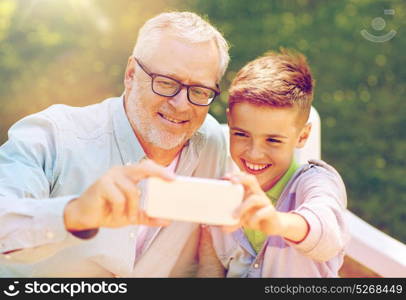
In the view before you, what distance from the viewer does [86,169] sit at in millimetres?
1760

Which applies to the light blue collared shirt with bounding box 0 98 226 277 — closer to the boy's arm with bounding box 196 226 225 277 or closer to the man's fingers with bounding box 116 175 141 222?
the boy's arm with bounding box 196 226 225 277

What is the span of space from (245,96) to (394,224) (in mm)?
2579

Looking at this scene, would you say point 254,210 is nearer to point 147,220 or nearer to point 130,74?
point 147,220

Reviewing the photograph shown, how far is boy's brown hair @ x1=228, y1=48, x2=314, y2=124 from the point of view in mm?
1775

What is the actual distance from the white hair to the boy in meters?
0.16

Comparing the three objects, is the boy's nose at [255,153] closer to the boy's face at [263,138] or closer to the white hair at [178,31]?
the boy's face at [263,138]

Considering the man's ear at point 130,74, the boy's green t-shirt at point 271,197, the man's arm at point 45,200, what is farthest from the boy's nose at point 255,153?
the man's arm at point 45,200

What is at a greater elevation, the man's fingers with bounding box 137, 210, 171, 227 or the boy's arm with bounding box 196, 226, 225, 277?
the boy's arm with bounding box 196, 226, 225, 277

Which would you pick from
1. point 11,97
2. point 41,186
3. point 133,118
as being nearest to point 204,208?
point 41,186

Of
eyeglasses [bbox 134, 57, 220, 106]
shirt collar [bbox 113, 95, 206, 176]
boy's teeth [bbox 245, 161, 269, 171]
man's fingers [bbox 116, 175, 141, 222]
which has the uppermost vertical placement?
eyeglasses [bbox 134, 57, 220, 106]

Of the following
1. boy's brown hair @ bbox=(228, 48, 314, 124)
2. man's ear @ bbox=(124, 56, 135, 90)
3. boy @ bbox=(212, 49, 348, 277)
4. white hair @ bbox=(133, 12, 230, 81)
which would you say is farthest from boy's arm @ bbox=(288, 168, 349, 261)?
man's ear @ bbox=(124, 56, 135, 90)

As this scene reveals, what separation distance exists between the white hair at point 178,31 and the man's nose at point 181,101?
15cm

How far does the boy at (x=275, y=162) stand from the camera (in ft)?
5.73

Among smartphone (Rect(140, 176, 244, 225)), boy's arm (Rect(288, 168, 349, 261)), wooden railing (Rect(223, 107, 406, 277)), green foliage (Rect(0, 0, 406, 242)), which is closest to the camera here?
Result: smartphone (Rect(140, 176, 244, 225))
